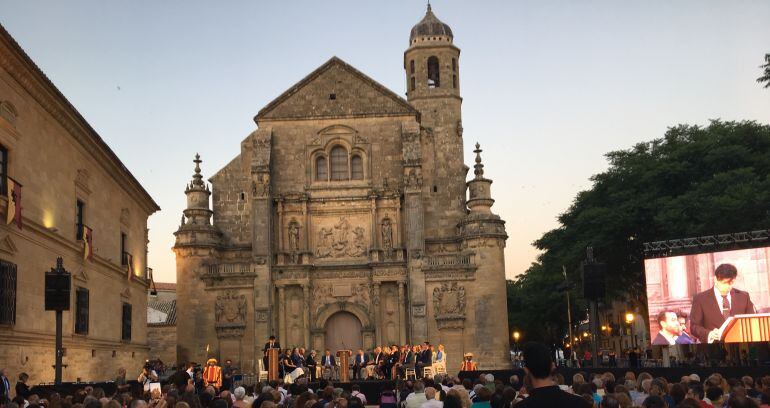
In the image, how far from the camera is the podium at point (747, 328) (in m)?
28.2

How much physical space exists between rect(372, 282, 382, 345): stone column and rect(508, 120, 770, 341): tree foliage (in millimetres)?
9272

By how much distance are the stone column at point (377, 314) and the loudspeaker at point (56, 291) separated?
22.3 m

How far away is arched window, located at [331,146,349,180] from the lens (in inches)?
1662

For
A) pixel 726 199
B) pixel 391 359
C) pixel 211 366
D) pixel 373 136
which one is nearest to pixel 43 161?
pixel 211 366

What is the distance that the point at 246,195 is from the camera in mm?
42812

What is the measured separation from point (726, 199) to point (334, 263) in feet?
56.1

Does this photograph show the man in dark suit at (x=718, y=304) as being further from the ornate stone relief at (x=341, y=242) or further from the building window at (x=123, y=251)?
the building window at (x=123, y=251)

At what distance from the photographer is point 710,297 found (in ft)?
95.8

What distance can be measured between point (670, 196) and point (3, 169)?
28.9 meters

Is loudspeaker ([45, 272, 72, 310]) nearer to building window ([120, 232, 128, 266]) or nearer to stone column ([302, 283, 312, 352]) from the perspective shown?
building window ([120, 232, 128, 266])

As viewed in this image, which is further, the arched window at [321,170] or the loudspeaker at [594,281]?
the arched window at [321,170]

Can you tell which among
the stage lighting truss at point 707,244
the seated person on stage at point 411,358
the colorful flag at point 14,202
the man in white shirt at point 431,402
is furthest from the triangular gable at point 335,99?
the man in white shirt at point 431,402

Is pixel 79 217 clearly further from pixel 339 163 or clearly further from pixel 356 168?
pixel 356 168

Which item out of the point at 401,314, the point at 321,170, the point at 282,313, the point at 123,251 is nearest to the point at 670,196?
the point at 401,314
